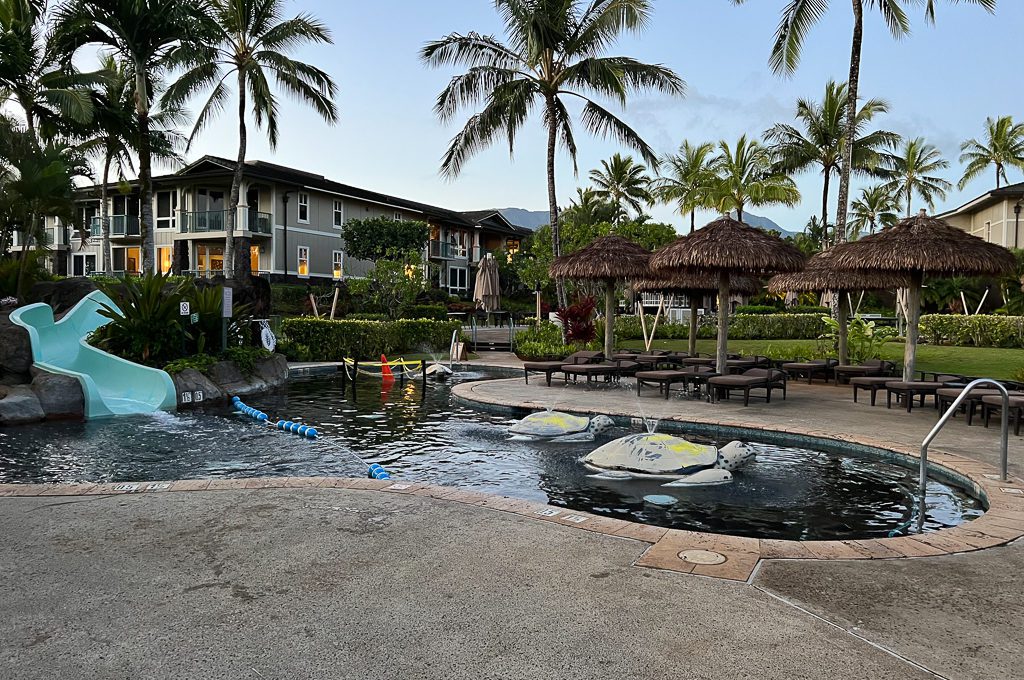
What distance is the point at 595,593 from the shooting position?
3.76 metres

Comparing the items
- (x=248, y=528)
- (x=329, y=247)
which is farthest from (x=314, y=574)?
(x=329, y=247)

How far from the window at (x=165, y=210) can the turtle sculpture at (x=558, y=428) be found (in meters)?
Result: 34.0

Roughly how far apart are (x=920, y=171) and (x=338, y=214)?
46.4m

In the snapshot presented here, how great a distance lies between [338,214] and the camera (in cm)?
3938

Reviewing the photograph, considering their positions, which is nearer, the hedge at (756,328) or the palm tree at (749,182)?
the hedge at (756,328)

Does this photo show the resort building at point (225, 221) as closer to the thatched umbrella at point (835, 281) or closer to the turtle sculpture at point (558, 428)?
the thatched umbrella at point (835, 281)

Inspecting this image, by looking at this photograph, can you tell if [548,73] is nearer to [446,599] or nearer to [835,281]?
[835,281]

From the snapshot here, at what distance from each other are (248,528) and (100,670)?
1.96 metres

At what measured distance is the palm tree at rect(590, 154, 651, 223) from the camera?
5478cm

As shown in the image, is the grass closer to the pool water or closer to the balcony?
the pool water

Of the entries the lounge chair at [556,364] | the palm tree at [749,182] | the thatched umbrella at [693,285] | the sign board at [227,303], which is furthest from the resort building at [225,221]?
the lounge chair at [556,364]

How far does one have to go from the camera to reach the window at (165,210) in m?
37.7

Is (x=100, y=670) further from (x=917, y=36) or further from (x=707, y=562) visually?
(x=917, y=36)

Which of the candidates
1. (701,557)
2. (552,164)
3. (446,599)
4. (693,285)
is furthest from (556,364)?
(446,599)
